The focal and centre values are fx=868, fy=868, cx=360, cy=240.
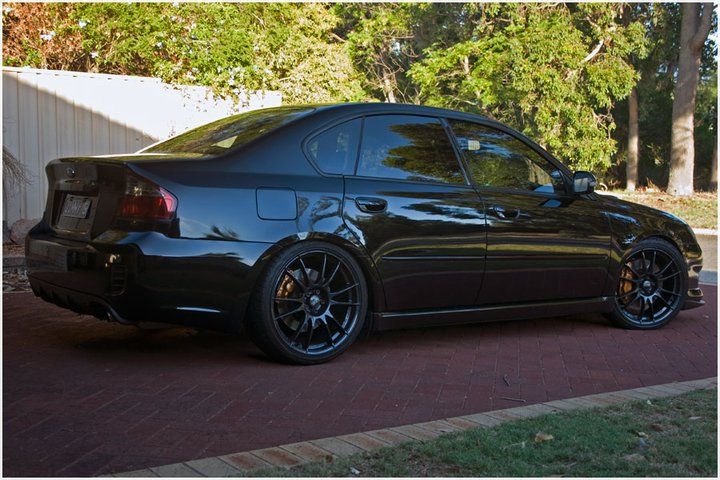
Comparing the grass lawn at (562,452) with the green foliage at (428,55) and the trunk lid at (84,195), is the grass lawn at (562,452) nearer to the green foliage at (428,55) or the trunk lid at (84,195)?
the trunk lid at (84,195)

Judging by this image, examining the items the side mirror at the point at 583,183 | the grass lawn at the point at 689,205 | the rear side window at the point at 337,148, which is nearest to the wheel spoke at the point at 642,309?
the side mirror at the point at 583,183

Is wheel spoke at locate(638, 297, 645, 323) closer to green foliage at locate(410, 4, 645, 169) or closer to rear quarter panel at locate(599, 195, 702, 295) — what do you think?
rear quarter panel at locate(599, 195, 702, 295)

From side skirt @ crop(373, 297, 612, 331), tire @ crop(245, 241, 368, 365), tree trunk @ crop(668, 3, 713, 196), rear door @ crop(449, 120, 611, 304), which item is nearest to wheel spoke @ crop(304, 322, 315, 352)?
tire @ crop(245, 241, 368, 365)

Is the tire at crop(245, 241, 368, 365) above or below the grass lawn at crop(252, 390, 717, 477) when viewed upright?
above

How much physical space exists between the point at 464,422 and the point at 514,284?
2.16 metres

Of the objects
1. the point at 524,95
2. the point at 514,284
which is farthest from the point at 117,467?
the point at 524,95

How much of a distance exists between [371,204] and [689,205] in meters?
Result: 18.9

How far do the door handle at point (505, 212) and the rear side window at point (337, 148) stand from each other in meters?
1.10

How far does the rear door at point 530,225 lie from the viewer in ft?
19.3

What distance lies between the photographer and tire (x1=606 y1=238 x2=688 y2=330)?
6707 millimetres

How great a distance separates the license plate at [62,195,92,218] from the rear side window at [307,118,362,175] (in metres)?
1.33

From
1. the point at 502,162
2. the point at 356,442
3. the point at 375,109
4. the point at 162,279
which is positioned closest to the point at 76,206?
the point at 162,279

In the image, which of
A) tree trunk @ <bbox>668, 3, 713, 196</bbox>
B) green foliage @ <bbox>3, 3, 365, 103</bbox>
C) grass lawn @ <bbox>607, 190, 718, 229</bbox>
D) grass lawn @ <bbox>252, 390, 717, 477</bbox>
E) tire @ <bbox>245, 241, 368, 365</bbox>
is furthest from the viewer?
tree trunk @ <bbox>668, 3, 713, 196</bbox>

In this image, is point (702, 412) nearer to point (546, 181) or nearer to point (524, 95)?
point (546, 181)
